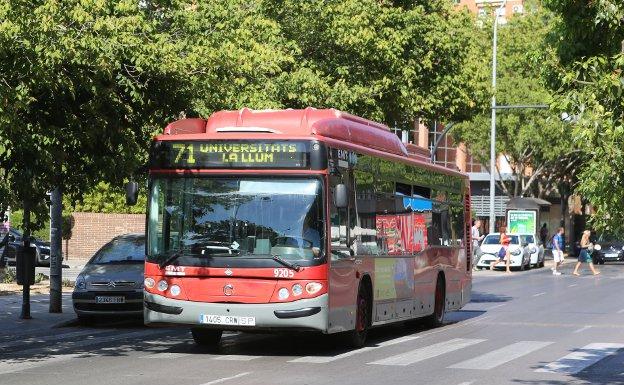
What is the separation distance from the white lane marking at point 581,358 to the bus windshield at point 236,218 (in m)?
3.29

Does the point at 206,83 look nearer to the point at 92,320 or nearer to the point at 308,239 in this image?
the point at 308,239

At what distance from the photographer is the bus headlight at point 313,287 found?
1645 cm

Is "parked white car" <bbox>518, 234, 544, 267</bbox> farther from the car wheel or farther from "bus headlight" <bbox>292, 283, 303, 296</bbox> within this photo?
"bus headlight" <bbox>292, 283, 303, 296</bbox>

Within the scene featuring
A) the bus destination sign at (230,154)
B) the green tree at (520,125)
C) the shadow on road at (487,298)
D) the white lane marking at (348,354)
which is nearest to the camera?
the white lane marking at (348,354)

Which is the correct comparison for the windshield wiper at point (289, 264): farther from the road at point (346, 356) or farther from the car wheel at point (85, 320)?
the car wheel at point (85, 320)

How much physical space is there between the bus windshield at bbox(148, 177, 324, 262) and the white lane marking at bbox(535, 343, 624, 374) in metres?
3.29

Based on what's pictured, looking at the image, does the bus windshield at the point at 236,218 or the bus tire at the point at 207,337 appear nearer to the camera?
the bus windshield at the point at 236,218

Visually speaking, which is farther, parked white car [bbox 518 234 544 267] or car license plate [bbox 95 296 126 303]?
parked white car [bbox 518 234 544 267]

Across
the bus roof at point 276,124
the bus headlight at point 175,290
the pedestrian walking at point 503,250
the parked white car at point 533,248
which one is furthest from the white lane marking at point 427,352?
the parked white car at point 533,248

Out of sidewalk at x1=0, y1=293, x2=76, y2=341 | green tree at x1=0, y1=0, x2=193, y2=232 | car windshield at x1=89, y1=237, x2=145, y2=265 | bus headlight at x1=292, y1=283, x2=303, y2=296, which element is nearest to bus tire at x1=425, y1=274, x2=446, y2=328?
car windshield at x1=89, y1=237, x2=145, y2=265

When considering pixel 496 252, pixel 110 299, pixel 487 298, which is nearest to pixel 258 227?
pixel 110 299

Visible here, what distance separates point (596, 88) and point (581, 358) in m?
6.41

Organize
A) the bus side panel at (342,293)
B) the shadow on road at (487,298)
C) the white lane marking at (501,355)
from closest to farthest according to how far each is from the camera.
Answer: the white lane marking at (501,355) → the bus side panel at (342,293) → the shadow on road at (487,298)

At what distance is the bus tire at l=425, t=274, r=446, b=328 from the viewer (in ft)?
74.4
